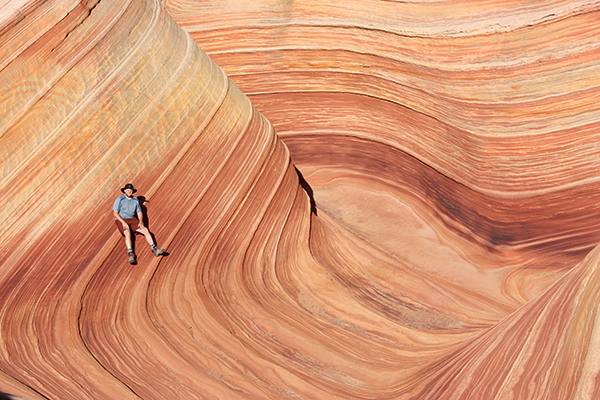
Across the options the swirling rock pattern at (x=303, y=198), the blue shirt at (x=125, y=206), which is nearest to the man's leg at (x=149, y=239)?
the swirling rock pattern at (x=303, y=198)

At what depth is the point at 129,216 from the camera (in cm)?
544

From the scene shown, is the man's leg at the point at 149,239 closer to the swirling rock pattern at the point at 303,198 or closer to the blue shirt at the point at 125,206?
the swirling rock pattern at the point at 303,198

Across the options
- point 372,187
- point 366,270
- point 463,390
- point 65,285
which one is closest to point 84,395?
point 65,285

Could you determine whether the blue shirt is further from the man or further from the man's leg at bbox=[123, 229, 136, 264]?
the man's leg at bbox=[123, 229, 136, 264]

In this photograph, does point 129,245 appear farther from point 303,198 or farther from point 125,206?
point 303,198

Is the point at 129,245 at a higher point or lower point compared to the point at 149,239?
lower

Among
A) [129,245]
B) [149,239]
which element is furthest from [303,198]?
[129,245]

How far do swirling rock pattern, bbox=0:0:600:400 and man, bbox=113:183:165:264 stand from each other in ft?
0.48

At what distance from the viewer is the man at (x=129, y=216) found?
541cm

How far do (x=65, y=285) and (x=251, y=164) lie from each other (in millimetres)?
2543

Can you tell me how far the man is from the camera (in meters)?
5.41

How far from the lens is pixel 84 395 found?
4.51 metres

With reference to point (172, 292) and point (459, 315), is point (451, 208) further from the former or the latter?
point (172, 292)

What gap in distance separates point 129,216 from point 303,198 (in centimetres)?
271
